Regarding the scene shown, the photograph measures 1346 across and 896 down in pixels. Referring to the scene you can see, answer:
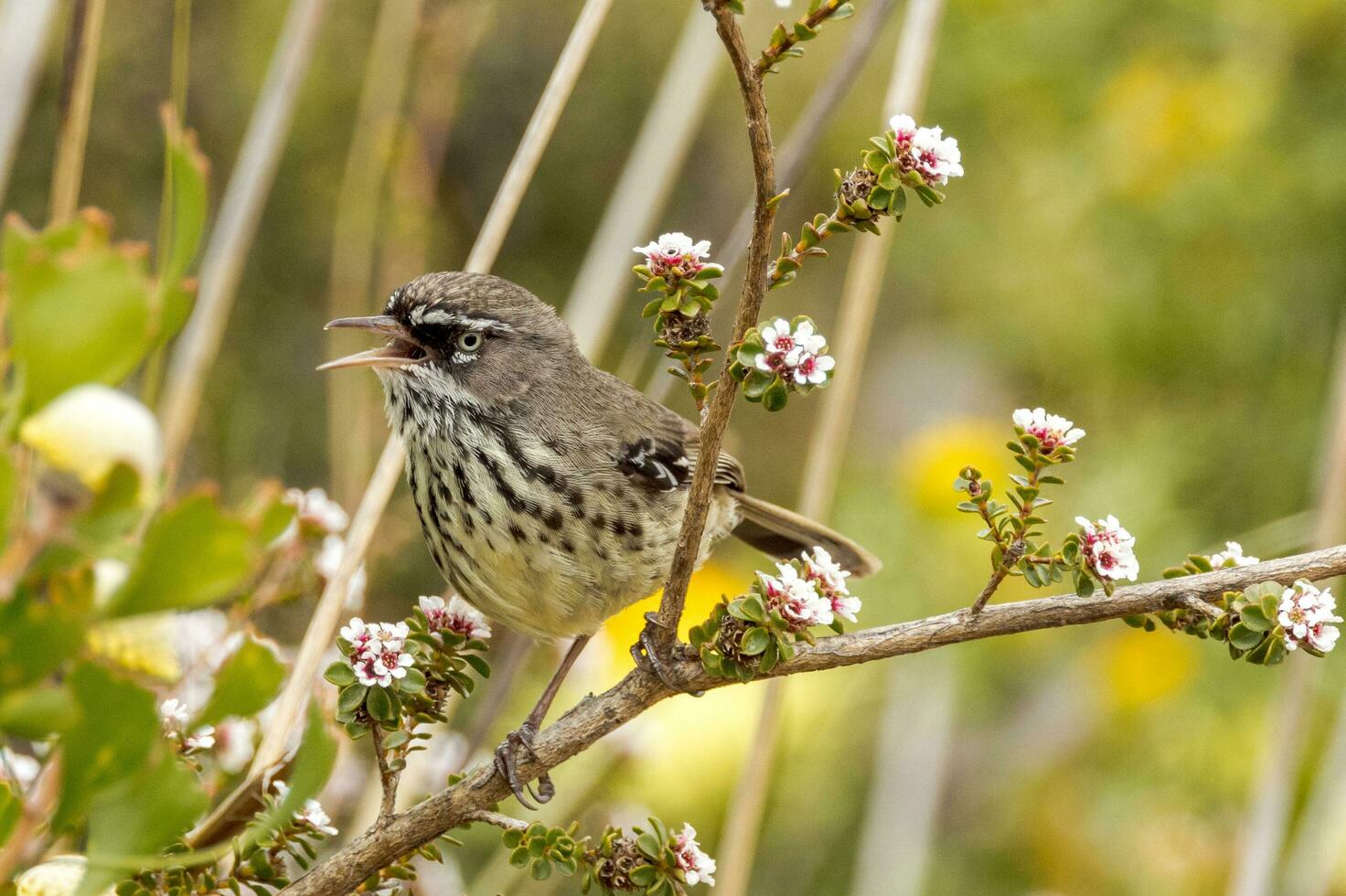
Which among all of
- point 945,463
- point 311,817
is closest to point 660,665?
point 311,817

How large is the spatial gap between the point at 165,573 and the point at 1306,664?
2.06 metres

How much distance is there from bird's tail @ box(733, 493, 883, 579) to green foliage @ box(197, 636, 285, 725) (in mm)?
1518

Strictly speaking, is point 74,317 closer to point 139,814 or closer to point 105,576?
point 105,576

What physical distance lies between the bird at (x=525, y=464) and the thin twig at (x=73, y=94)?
43cm

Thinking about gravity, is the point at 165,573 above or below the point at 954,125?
below

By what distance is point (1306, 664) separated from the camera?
2.27 m

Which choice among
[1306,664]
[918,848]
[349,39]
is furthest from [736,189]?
[1306,664]

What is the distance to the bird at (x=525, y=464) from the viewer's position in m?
2.06

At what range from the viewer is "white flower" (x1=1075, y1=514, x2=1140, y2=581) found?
1179mm

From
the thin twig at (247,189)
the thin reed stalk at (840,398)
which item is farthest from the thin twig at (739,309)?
the thin twig at (247,189)

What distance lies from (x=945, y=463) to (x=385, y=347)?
186cm

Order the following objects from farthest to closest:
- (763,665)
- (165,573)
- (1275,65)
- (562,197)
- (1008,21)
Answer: (562,197) < (1008,21) < (1275,65) < (763,665) < (165,573)

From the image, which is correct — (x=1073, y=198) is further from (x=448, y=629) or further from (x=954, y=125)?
(x=448, y=629)

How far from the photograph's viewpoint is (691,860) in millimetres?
1186
